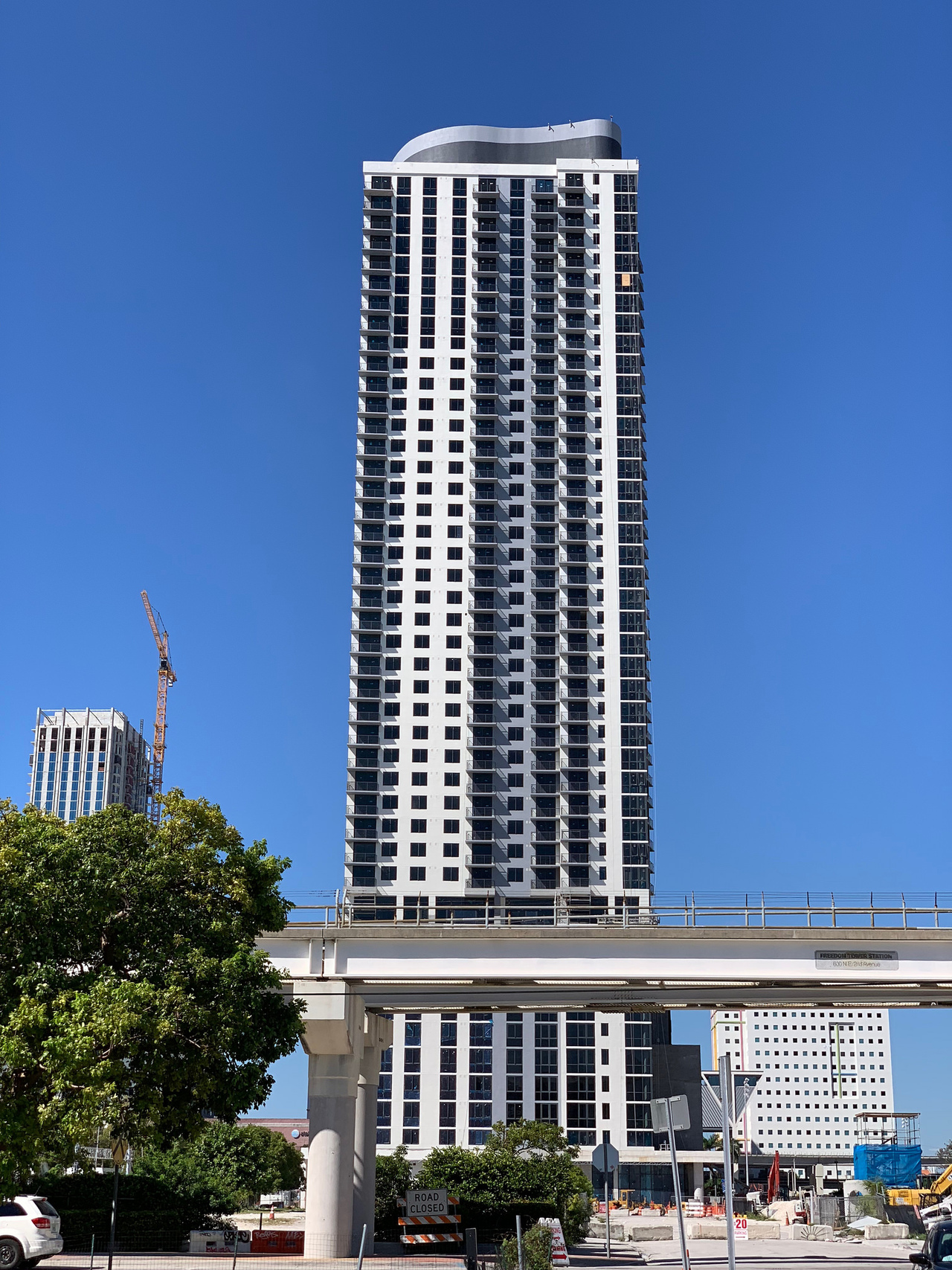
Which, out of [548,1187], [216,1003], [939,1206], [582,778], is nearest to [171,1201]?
[548,1187]

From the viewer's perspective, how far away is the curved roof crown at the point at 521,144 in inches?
6270

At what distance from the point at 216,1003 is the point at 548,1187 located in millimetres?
27524

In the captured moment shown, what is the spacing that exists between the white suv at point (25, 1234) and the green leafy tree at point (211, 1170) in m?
8.14

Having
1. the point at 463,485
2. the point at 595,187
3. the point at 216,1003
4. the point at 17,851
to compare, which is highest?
the point at 595,187

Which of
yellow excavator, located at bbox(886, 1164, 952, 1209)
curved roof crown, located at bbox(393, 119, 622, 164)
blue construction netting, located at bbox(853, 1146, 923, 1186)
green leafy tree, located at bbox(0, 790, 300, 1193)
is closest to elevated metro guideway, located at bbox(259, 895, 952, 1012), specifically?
green leafy tree, located at bbox(0, 790, 300, 1193)

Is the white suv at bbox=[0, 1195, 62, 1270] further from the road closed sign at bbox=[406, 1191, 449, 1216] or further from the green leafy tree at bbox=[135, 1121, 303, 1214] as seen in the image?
the road closed sign at bbox=[406, 1191, 449, 1216]

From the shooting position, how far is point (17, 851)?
28.1 metres

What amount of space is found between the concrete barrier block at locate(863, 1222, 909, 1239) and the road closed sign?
1094 inches

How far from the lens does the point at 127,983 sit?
91.0 ft

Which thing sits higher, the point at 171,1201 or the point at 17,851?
the point at 17,851

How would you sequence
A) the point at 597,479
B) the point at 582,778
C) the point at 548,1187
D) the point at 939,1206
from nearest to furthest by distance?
the point at 548,1187 < the point at 939,1206 < the point at 582,778 < the point at 597,479

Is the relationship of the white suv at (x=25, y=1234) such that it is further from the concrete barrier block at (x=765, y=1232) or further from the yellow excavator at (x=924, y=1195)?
the yellow excavator at (x=924, y=1195)

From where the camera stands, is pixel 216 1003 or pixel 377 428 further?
pixel 377 428

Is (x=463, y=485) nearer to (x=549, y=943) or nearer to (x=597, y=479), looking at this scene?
(x=597, y=479)
